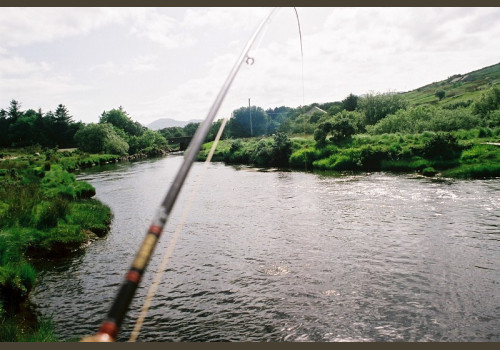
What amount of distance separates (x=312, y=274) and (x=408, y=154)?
85.0 ft

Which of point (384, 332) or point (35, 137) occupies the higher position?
point (35, 137)

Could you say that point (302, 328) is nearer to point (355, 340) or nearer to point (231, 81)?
point (355, 340)

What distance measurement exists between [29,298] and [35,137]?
10525 cm

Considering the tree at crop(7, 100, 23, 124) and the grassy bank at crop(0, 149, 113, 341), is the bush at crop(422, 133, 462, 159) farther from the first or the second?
the tree at crop(7, 100, 23, 124)

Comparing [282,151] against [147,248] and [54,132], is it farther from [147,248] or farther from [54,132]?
[54,132]

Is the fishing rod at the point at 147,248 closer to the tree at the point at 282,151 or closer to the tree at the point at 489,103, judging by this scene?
the tree at the point at 282,151

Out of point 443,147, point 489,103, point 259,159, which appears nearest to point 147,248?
point 443,147

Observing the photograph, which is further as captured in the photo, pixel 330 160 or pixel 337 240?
pixel 330 160

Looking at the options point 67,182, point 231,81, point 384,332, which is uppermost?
point 231,81

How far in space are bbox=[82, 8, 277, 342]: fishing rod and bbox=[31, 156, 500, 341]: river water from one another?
7360 millimetres

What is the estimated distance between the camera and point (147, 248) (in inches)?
79.1

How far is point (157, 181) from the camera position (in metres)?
36.8

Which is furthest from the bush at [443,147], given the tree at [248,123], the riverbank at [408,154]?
the tree at [248,123]

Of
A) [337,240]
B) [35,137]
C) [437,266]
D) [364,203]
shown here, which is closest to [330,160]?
[364,203]
